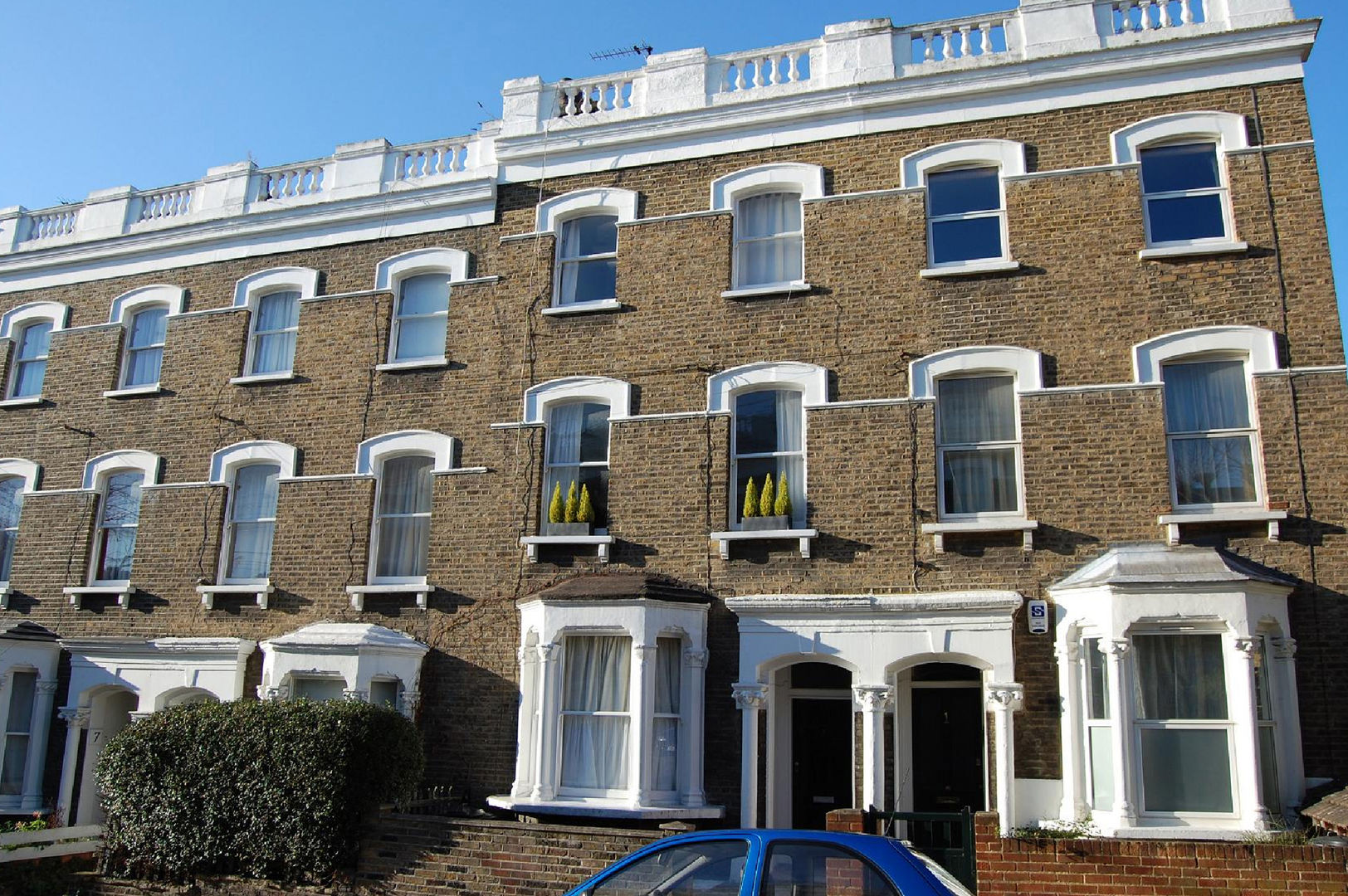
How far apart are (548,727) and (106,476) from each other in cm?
1005

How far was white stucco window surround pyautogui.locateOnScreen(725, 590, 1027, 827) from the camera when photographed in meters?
13.4

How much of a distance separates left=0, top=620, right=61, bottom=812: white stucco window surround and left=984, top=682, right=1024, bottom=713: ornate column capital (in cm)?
1455

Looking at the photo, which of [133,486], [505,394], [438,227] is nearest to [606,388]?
[505,394]

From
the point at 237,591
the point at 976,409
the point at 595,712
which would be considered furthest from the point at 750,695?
the point at 237,591

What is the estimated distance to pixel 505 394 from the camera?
17.0m

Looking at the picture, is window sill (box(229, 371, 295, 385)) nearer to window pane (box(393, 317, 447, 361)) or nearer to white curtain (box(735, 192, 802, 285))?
window pane (box(393, 317, 447, 361))

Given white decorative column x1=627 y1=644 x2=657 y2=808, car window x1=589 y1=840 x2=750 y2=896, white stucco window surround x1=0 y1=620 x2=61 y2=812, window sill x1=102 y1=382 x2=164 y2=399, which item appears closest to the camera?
car window x1=589 y1=840 x2=750 y2=896

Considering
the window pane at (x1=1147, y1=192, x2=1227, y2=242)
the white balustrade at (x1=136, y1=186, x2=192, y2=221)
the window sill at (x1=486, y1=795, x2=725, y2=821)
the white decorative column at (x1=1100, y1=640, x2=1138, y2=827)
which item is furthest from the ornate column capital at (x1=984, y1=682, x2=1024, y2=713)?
the white balustrade at (x1=136, y1=186, x2=192, y2=221)

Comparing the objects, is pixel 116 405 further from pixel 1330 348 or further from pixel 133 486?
pixel 1330 348

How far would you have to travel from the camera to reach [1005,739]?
13125 millimetres

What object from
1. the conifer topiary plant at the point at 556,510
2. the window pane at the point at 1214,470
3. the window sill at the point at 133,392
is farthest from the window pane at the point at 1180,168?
the window sill at the point at 133,392

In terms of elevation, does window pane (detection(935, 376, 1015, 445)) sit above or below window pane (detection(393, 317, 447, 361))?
below

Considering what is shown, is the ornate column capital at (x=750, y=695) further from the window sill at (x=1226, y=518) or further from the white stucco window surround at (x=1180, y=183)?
the white stucco window surround at (x=1180, y=183)

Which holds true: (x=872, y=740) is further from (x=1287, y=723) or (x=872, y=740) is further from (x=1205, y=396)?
(x=1205, y=396)
